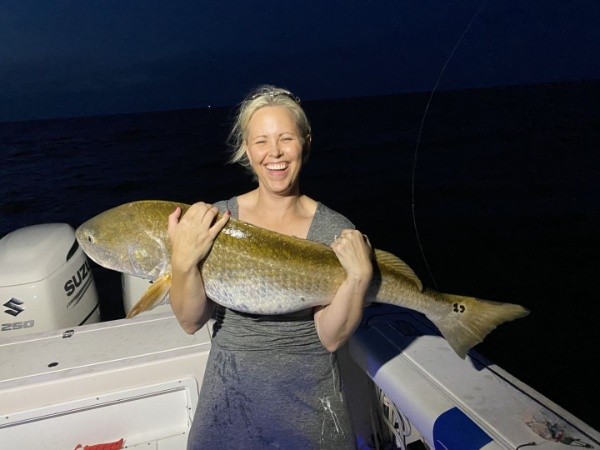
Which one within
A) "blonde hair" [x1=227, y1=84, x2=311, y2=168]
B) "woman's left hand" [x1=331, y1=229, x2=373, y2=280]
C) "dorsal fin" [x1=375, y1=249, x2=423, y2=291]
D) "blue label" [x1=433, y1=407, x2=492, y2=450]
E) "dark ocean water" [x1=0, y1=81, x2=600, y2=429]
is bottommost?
"dark ocean water" [x1=0, y1=81, x2=600, y2=429]

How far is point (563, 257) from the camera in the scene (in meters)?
10.5

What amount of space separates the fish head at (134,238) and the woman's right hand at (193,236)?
18cm

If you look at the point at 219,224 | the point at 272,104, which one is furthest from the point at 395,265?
the point at 272,104

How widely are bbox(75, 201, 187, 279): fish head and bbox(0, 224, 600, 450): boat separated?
0.87m

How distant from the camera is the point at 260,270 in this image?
7.94ft

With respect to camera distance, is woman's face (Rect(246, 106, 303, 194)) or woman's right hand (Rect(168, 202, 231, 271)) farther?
woman's face (Rect(246, 106, 303, 194))

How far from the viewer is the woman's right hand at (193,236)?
2273 millimetres

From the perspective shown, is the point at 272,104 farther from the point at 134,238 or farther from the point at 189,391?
the point at 189,391

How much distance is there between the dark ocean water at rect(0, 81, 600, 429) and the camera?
7.67 metres

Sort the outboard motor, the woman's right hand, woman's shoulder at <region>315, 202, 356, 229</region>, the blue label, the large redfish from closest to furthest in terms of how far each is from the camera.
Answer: the blue label → the woman's right hand → the large redfish → woman's shoulder at <region>315, 202, 356, 229</region> → the outboard motor

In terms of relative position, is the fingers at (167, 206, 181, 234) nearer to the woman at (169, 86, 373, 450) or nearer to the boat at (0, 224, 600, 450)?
the woman at (169, 86, 373, 450)

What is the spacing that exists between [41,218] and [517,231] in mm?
17223

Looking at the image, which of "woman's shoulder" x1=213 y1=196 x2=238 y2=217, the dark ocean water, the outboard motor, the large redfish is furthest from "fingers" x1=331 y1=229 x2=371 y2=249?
the outboard motor

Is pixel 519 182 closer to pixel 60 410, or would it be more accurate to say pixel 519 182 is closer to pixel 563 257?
pixel 563 257
